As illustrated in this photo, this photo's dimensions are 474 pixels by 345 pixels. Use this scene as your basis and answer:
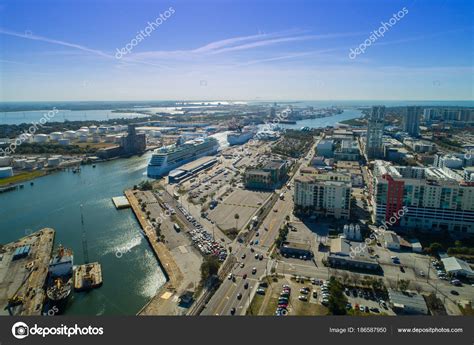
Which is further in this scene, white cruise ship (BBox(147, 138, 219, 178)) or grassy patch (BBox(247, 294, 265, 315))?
white cruise ship (BBox(147, 138, 219, 178))

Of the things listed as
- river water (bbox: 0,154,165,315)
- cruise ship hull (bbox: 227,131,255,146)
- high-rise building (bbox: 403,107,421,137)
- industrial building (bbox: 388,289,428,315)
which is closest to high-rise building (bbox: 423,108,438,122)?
high-rise building (bbox: 403,107,421,137)

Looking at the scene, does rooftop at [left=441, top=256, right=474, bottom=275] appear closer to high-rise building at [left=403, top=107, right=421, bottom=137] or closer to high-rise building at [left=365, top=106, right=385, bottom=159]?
high-rise building at [left=365, top=106, right=385, bottom=159]

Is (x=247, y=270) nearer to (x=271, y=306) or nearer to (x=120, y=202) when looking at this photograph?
(x=271, y=306)

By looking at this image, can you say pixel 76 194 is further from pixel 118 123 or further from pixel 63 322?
pixel 118 123

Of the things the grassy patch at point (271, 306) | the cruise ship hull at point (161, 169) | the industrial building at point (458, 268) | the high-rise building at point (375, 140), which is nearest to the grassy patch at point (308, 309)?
the grassy patch at point (271, 306)

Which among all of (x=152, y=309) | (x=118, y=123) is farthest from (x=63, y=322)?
(x=118, y=123)

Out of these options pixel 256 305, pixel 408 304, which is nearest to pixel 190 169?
→ pixel 256 305
